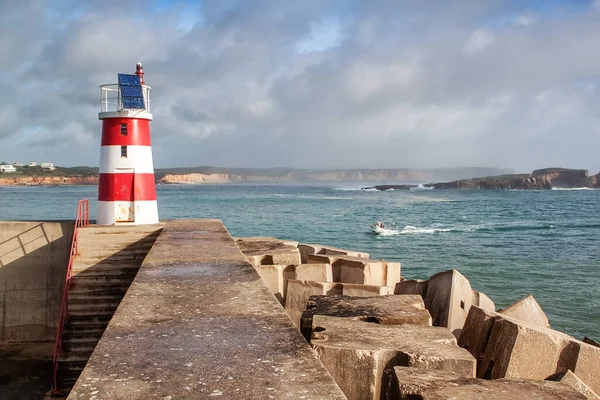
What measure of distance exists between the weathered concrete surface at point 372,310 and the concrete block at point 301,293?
4.30ft

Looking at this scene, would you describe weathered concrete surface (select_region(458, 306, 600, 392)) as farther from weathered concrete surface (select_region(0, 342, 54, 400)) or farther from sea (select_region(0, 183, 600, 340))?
sea (select_region(0, 183, 600, 340))

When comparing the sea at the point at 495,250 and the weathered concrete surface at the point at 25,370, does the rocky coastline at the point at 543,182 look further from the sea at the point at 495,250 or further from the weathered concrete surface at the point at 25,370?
the weathered concrete surface at the point at 25,370

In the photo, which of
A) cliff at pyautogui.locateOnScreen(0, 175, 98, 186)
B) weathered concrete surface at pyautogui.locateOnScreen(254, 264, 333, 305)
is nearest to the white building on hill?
cliff at pyautogui.locateOnScreen(0, 175, 98, 186)

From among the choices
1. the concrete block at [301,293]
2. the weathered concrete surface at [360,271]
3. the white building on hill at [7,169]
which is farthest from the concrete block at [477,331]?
the white building on hill at [7,169]

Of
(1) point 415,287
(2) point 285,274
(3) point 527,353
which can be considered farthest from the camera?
(1) point 415,287

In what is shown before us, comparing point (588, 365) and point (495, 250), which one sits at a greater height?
point (588, 365)

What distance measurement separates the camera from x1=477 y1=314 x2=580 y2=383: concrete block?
16.7ft

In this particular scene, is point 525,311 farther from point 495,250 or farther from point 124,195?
point 495,250

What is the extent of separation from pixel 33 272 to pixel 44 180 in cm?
16704

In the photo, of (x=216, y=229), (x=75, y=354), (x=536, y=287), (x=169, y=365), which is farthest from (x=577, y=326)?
(x=169, y=365)

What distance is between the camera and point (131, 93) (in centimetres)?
1271

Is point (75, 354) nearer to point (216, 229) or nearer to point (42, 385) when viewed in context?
point (42, 385)

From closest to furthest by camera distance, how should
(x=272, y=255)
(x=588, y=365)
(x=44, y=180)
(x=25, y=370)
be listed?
(x=588, y=365) < (x=272, y=255) < (x=25, y=370) < (x=44, y=180)

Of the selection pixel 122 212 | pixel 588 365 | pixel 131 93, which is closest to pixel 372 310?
pixel 588 365
